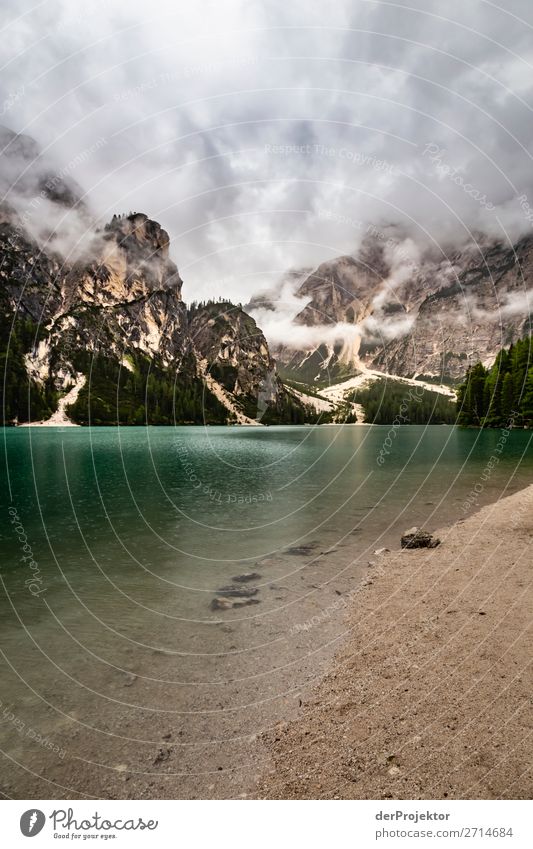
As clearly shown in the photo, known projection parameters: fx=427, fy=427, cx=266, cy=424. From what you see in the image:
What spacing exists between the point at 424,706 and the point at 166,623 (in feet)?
27.5

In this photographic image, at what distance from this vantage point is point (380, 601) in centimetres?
1342

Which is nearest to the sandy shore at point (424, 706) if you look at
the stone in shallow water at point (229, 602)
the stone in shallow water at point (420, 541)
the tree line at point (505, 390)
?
the stone in shallow water at point (229, 602)

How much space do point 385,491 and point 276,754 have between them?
1216 inches

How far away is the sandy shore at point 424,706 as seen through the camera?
19.0ft

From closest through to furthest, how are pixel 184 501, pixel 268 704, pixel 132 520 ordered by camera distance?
1. pixel 268 704
2. pixel 132 520
3. pixel 184 501

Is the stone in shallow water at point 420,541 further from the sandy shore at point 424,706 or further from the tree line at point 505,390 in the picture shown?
the tree line at point 505,390

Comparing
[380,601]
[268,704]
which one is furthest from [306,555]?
[268,704]

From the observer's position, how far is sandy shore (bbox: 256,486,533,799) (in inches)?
228

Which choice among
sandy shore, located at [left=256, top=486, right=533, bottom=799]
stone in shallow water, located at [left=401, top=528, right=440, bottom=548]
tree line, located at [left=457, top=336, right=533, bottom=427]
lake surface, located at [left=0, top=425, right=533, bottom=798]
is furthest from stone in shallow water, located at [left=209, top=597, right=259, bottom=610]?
tree line, located at [left=457, top=336, right=533, bottom=427]

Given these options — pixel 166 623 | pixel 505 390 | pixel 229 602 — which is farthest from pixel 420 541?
pixel 505 390

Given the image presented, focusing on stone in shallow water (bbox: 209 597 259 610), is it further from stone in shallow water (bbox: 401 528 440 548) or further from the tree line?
the tree line

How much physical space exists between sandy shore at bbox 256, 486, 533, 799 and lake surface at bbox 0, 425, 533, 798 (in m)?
0.79

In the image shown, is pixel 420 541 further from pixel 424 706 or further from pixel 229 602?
pixel 424 706
